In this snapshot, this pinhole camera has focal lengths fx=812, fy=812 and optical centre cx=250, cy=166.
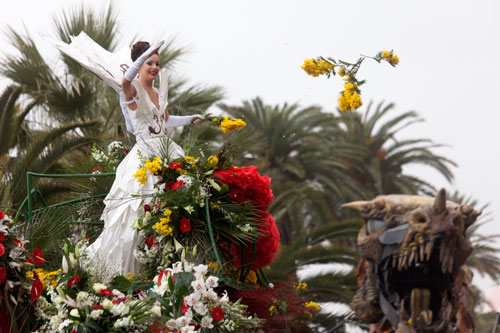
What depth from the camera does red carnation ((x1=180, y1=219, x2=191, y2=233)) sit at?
5820 mm

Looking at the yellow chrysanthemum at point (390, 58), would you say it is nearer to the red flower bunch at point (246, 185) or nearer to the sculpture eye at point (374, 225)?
the red flower bunch at point (246, 185)

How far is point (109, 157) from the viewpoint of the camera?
25.2 feet

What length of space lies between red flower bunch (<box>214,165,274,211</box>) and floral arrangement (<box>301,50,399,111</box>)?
84 cm

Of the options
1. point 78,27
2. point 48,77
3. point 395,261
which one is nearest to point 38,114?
point 48,77

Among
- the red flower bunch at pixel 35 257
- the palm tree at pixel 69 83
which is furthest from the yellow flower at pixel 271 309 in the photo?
the palm tree at pixel 69 83

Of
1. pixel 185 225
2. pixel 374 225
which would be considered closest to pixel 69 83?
pixel 374 225

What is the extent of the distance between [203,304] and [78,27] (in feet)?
38.6

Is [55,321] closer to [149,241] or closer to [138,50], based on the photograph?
[149,241]

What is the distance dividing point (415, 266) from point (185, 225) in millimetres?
12227

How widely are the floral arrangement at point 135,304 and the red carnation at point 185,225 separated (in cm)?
54

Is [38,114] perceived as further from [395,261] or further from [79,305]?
[79,305]

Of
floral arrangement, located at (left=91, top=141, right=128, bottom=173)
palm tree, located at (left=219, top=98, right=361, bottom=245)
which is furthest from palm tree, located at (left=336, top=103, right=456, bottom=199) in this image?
floral arrangement, located at (left=91, top=141, right=128, bottom=173)

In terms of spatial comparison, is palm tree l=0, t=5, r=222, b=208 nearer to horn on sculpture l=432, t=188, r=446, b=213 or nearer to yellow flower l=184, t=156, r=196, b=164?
horn on sculpture l=432, t=188, r=446, b=213

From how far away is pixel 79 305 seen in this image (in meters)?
4.72
